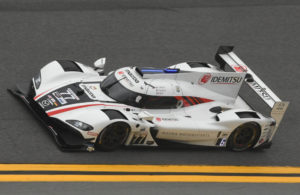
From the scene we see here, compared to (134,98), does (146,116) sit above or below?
below

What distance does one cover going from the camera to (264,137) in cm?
1331

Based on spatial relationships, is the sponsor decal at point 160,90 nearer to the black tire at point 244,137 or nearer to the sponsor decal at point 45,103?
the black tire at point 244,137

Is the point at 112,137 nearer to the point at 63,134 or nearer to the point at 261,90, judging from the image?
the point at 63,134

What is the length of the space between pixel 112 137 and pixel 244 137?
10.1 ft

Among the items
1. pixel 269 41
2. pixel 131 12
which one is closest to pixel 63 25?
pixel 131 12

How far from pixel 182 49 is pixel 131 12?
263 centimetres

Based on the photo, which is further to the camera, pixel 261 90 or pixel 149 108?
pixel 261 90

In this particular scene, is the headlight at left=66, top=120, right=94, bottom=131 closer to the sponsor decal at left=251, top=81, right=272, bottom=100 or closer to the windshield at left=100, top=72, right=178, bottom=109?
the windshield at left=100, top=72, right=178, bottom=109

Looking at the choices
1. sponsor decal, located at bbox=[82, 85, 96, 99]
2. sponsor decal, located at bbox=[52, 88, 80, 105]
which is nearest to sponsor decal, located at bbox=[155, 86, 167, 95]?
sponsor decal, located at bbox=[82, 85, 96, 99]

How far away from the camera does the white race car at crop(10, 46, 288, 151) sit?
12219mm

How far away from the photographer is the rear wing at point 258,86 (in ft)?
43.3

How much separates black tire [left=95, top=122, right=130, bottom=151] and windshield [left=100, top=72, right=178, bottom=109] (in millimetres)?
838

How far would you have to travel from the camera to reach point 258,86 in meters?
13.9

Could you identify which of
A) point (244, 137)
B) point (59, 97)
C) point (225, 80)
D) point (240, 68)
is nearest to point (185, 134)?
point (244, 137)
